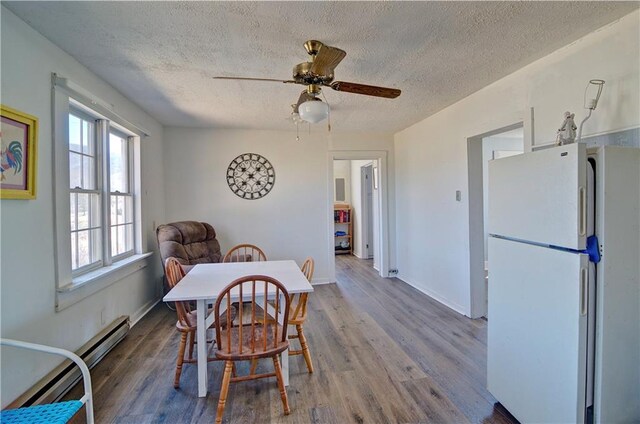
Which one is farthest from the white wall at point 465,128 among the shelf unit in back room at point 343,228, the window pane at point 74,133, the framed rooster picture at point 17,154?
the window pane at point 74,133

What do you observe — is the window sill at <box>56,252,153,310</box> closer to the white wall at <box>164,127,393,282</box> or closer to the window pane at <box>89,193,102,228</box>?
the window pane at <box>89,193,102,228</box>

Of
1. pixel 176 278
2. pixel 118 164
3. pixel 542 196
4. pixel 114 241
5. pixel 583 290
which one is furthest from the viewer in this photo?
pixel 118 164

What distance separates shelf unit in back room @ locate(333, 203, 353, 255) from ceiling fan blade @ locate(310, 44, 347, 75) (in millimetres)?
5542

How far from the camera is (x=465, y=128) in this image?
3287mm

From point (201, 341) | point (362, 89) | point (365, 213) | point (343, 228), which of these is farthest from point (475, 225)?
point (343, 228)

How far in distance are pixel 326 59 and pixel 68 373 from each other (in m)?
2.65

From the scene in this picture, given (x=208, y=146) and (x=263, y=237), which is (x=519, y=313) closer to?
(x=263, y=237)

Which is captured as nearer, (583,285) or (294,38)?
(583,285)

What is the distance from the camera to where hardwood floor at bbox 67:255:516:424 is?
184cm

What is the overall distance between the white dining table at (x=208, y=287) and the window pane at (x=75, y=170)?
116 centimetres

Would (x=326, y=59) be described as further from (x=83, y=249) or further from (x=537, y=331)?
(x=83, y=249)

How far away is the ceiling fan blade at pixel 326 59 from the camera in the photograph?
1.65 metres

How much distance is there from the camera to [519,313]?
5.60 feet

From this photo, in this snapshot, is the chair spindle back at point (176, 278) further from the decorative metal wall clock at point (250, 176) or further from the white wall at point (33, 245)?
the decorative metal wall clock at point (250, 176)
